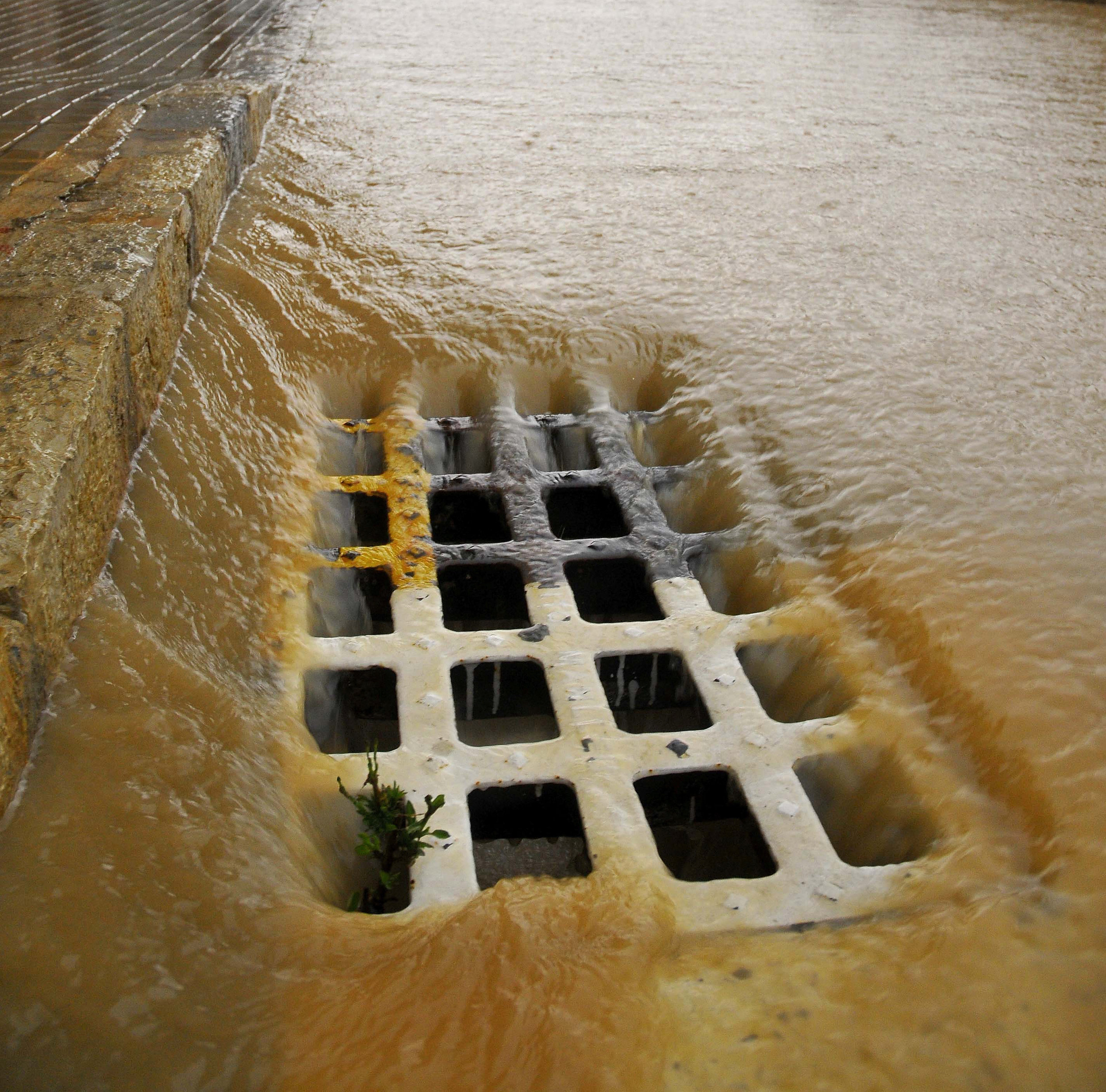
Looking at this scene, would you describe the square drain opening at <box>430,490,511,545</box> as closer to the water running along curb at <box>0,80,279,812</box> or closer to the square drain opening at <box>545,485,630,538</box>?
the square drain opening at <box>545,485,630,538</box>

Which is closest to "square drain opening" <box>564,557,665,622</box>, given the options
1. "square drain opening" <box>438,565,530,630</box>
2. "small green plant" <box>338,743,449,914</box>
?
"square drain opening" <box>438,565,530,630</box>

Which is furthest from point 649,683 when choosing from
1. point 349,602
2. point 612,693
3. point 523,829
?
point 349,602

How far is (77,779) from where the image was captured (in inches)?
63.1

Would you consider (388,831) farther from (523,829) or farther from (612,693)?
(612,693)

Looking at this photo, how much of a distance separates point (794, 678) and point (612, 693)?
371mm

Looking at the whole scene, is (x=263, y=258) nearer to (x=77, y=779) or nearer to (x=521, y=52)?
(x=77, y=779)

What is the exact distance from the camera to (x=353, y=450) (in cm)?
274

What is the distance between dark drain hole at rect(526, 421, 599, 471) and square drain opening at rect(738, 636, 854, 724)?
830 mm

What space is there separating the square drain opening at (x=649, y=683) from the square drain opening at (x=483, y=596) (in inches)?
11.4

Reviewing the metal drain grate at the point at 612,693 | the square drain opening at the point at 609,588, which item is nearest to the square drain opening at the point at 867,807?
the metal drain grate at the point at 612,693

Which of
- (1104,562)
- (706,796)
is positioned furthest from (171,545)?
(1104,562)

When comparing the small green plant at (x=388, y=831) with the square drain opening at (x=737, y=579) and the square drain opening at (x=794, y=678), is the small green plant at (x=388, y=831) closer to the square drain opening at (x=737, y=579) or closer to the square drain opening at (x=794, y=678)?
the square drain opening at (x=794, y=678)

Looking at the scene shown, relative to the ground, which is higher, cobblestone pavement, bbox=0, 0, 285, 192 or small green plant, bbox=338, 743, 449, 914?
cobblestone pavement, bbox=0, 0, 285, 192

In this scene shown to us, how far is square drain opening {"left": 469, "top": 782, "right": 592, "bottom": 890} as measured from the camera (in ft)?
6.07
